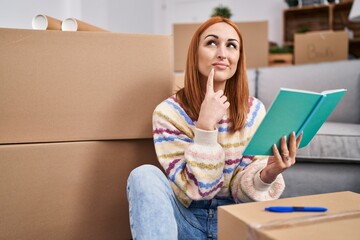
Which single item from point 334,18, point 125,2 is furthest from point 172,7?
point 334,18

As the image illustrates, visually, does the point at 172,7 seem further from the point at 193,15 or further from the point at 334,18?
the point at 334,18

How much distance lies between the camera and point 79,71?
0.89m

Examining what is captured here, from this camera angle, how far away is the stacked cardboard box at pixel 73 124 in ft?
2.82

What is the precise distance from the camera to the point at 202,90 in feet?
2.93

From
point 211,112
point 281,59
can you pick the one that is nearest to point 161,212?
point 211,112

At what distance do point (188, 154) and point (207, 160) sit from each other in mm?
43

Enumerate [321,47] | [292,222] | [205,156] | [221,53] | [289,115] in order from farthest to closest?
[321,47]
[221,53]
[205,156]
[289,115]
[292,222]

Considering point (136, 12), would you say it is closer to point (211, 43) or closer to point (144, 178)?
point (211, 43)

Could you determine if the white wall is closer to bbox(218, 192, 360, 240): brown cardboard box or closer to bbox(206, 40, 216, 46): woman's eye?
bbox(206, 40, 216, 46): woman's eye

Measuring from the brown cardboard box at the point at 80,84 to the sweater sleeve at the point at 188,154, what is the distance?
0.13 meters

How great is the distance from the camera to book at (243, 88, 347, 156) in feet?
1.85

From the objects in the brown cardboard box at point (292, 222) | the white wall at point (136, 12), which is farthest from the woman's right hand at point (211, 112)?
the white wall at point (136, 12)

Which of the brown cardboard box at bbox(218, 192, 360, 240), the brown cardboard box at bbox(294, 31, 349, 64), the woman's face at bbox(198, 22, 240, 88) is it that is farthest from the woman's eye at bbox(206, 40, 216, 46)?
the brown cardboard box at bbox(294, 31, 349, 64)

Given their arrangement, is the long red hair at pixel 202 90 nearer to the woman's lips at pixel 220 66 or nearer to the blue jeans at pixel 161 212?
the woman's lips at pixel 220 66
